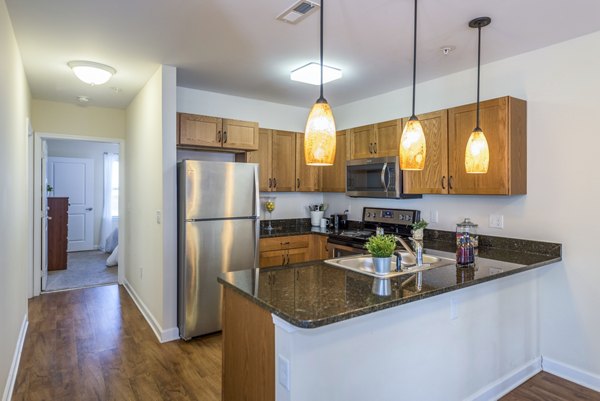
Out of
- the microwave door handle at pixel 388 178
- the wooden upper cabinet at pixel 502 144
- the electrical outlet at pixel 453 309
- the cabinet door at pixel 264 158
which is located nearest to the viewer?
the electrical outlet at pixel 453 309

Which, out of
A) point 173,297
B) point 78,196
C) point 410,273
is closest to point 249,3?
point 410,273

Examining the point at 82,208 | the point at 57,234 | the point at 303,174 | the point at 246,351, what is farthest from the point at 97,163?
the point at 246,351

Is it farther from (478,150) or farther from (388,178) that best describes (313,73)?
(478,150)

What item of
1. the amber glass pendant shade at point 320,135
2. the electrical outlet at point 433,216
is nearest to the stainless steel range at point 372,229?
the electrical outlet at point 433,216

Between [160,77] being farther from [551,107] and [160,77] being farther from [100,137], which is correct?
[551,107]

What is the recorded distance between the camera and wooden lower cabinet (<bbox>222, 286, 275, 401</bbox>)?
1.64m

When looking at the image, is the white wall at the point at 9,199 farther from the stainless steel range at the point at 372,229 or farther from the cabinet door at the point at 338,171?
the cabinet door at the point at 338,171

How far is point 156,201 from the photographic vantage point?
3.49 m

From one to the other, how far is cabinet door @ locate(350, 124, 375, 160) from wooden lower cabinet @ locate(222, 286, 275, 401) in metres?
2.52

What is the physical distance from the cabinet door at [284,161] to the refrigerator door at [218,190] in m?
0.81

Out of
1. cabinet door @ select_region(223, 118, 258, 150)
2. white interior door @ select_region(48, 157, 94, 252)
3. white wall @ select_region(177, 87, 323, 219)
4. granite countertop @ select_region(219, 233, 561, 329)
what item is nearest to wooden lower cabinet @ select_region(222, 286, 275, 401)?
granite countertop @ select_region(219, 233, 561, 329)

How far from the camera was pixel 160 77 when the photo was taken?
327 centimetres

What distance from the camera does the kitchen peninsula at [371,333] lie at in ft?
4.94

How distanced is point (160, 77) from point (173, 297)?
1998 mm
